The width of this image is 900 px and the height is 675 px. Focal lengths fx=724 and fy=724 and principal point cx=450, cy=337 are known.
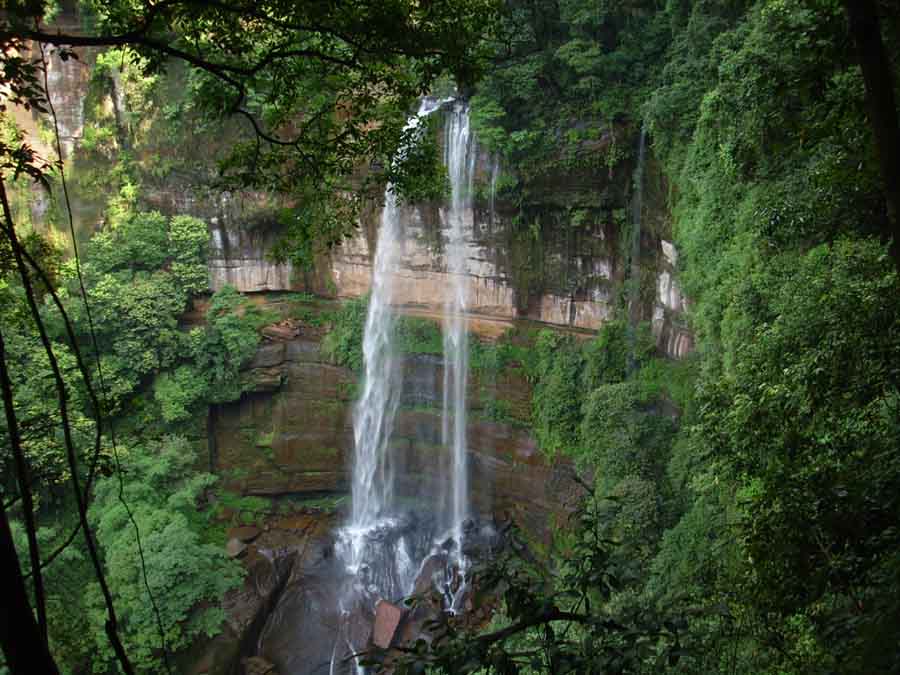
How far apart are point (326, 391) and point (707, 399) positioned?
40.2 feet

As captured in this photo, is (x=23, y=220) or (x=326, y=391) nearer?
(x=23, y=220)

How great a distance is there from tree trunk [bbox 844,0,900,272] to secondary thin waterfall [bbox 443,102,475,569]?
43.7 feet

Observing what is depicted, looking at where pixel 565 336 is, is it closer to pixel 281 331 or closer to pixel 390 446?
pixel 390 446

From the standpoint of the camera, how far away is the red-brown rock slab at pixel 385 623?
44.4 ft

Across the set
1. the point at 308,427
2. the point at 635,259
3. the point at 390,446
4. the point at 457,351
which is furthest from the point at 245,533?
the point at 635,259

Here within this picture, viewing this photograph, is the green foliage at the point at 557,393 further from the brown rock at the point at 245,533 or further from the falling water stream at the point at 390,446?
the brown rock at the point at 245,533

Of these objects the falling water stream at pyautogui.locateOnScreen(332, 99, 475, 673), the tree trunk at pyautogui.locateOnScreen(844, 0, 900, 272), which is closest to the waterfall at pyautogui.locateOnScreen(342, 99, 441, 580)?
the falling water stream at pyautogui.locateOnScreen(332, 99, 475, 673)

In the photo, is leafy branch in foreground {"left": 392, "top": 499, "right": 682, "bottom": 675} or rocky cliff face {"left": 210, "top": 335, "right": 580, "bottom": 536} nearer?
leafy branch in foreground {"left": 392, "top": 499, "right": 682, "bottom": 675}

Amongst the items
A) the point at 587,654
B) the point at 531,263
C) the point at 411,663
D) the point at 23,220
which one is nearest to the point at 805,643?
the point at 587,654

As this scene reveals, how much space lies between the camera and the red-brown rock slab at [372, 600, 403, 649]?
44.4ft

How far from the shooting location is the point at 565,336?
15.7 metres

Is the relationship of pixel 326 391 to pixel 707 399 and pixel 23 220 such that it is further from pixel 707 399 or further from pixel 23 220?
pixel 707 399

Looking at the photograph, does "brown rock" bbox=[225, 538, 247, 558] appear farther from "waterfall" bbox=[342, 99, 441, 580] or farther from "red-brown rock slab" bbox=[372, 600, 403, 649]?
"red-brown rock slab" bbox=[372, 600, 403, 649]

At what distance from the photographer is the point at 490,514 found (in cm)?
1619
